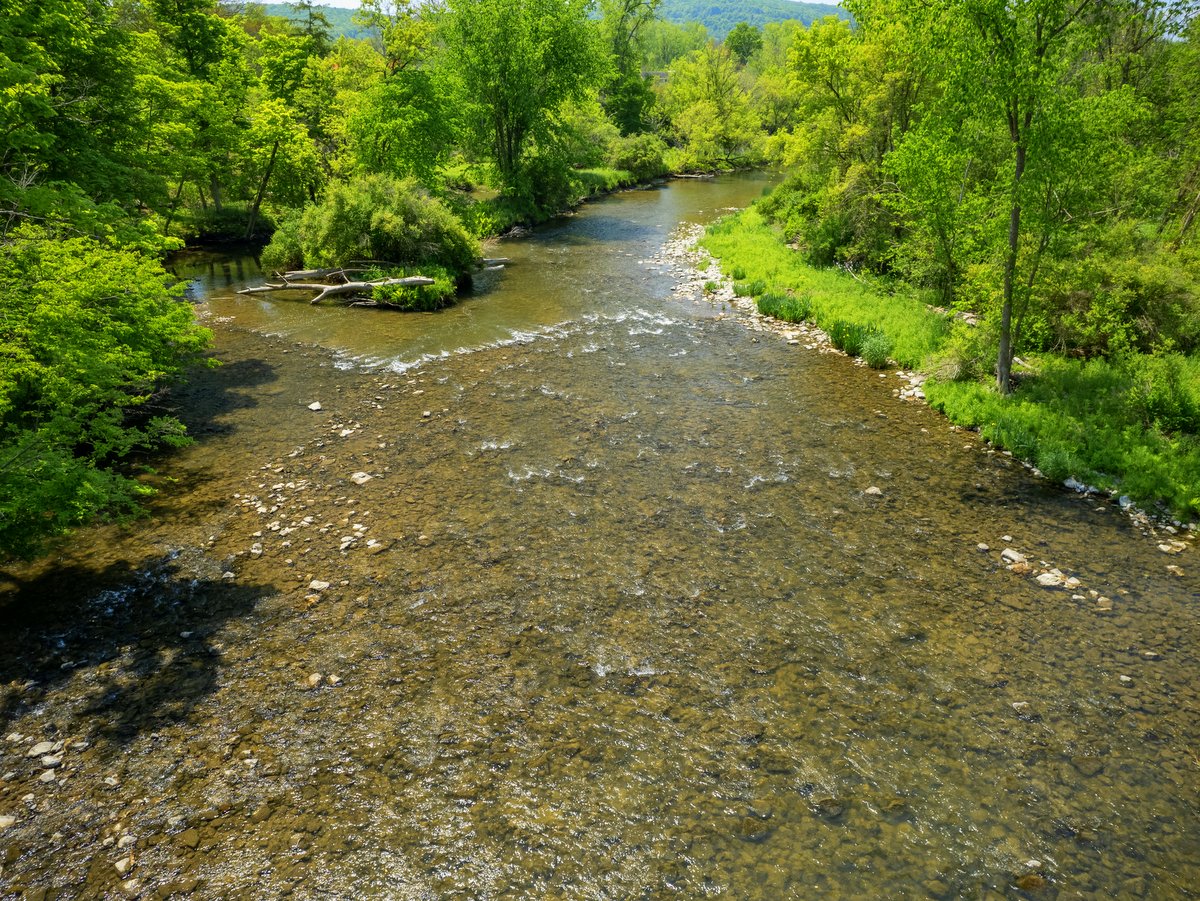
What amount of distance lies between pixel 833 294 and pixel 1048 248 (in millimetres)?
10410

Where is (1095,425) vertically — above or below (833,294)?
below

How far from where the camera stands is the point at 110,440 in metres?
10.5

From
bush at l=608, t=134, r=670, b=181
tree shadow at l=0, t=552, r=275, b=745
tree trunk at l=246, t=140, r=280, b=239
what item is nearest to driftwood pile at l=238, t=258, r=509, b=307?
→ tree trunk at l=246, t=140, r=280, b=239

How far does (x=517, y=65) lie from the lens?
3959 cm

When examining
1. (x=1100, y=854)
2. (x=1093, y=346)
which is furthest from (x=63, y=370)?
(x=1093, y=346)

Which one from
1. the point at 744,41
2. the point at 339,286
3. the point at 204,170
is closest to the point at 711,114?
the point at 204,170

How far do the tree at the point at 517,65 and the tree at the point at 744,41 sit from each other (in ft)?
369

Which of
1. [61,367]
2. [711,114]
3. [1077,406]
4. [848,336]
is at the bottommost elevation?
[1077,406]

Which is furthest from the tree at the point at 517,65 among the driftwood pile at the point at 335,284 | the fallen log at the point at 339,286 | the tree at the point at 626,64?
the tree at the point at 626,64

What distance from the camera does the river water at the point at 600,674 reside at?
6949mm

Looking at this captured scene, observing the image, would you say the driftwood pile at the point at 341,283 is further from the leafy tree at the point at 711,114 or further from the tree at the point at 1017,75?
the leafy tree at the point at 711,114

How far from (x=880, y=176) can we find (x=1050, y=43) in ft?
49.5

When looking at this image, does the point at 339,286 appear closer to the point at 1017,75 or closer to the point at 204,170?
the point at 204,170

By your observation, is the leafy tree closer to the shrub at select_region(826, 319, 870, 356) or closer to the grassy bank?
the shrub at select_region(826, 319, 870, 356)
